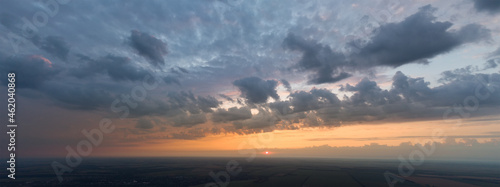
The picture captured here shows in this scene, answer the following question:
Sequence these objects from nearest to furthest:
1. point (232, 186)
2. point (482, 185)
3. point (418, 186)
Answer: point (232, 186) < point (418, 186) < point (482, 185)

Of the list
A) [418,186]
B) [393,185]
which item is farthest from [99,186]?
[418,186]

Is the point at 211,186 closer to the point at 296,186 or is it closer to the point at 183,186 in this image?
the point at 183,186

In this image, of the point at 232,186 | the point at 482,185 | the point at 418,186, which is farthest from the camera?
the point at 482,185

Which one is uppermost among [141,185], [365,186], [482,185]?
[141,185]

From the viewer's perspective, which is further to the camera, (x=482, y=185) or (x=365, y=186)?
(x=482, y=185)

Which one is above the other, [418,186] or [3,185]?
[3,185]

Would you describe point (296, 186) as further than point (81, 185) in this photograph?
No

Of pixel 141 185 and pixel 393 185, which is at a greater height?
pixel 141 185

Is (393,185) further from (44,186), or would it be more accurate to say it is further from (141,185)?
(44,186)

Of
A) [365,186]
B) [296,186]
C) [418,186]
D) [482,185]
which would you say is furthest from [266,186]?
[482,185]
